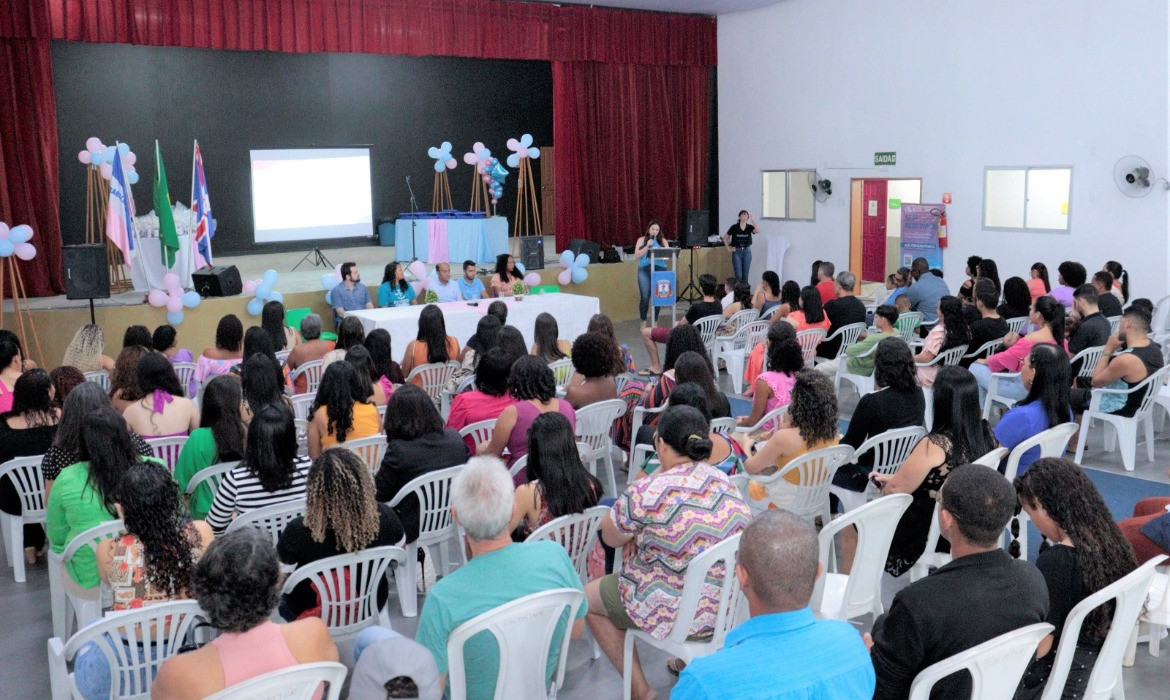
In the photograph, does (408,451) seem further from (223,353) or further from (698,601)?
(223,353)

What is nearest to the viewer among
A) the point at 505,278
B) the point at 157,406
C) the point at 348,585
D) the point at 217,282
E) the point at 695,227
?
the point at 348,585

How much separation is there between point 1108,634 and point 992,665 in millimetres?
627

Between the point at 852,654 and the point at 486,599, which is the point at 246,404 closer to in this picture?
the point at 486,599

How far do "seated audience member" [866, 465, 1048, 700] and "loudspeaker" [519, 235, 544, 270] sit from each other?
10.6m

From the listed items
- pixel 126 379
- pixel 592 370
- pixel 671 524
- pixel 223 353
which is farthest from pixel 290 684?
pixel 223 353

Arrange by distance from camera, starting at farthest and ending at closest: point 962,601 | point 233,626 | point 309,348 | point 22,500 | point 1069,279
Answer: point 1069,279, point 309,348, point 22,500, point 962,601, point 233,626

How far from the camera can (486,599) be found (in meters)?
2.88

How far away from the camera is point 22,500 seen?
4867 millimetres

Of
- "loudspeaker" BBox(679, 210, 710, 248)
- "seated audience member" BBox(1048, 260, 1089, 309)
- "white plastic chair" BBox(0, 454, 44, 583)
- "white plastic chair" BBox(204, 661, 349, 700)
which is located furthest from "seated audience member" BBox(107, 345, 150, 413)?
"loudspeaker" BBox(679, 210, 710, 248)

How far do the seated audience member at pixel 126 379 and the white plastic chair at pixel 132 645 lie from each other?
8.66 ft

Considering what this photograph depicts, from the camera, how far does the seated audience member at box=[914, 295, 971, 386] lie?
7355 millimetres

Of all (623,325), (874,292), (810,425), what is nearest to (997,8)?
(874,292)

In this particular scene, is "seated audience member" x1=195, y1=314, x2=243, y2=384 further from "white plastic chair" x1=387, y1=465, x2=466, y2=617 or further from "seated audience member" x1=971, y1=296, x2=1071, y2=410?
"seated audience member" x1=971, y1=296, x2=1071, y2=410

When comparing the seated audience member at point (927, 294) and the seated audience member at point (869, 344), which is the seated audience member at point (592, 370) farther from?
the seated audience member at point (927, 294)
